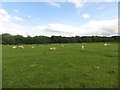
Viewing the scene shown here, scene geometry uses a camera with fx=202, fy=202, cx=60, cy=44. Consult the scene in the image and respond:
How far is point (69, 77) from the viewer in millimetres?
13375

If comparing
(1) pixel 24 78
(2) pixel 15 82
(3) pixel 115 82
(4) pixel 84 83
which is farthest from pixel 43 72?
(3) pixel 115 82

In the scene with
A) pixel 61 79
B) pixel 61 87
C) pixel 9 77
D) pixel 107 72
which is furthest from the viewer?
pixel 107 72

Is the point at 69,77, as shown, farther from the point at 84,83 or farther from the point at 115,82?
the point at 115,82

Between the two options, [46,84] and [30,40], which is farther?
[30,40]

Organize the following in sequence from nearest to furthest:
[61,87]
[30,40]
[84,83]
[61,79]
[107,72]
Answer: [61,87] < [84,83] < [61,79] < [107,72] < [30,40]

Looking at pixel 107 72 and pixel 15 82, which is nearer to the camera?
pixel 15 82

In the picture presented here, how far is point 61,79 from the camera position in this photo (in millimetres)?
12844

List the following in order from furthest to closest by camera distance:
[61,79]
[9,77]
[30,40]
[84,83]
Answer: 1. [30,40]
2. [9,77]
3. [61,79]
4. [84,83]

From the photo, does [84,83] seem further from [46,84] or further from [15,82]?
[15,82]

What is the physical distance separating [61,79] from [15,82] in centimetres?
286

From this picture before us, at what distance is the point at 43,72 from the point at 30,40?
93040 mm

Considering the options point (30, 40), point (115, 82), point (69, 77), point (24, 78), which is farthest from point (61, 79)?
point (30, 40)

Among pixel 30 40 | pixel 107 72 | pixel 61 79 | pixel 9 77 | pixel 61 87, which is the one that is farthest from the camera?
pixel 30 40

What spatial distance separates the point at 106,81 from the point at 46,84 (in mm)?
3644
